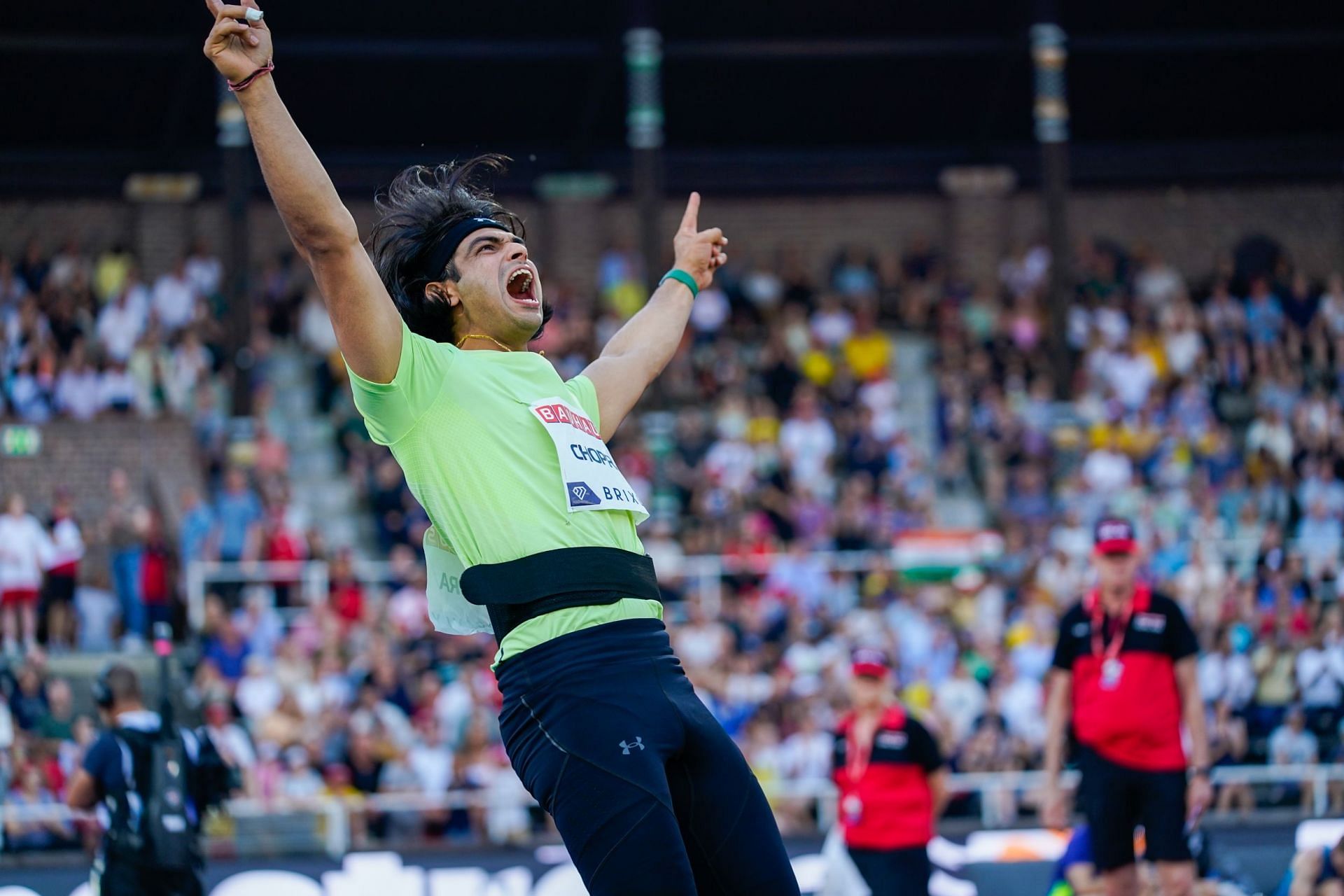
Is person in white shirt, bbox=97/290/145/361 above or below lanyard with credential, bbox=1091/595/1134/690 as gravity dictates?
above

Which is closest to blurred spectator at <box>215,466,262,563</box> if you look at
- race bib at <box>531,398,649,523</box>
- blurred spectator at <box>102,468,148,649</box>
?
blurred spectator at <box>102,468,148,649</box>

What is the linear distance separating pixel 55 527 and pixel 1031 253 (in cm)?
1175

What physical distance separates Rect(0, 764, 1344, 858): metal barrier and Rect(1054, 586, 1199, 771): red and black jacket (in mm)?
3191

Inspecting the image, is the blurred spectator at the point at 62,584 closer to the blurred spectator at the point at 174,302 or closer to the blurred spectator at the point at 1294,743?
the blurred spectator at the point at 174,302

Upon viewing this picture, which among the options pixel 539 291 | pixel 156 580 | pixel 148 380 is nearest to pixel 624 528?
pixel 539 291

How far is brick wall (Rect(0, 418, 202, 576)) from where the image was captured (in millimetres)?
17188

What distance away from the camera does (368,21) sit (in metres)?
19.4

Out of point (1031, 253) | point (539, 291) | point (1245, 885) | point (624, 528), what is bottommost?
point (1245, 885)

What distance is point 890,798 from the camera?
28.7 ft

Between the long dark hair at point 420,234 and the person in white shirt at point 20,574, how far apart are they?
1091 centimetres

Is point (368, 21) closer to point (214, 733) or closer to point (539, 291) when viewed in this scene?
point (214, 733)

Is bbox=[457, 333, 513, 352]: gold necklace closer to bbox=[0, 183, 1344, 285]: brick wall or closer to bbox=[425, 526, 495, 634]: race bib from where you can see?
bbox=[425, 526, 495, 634]: race bib

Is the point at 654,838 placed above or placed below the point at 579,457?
below

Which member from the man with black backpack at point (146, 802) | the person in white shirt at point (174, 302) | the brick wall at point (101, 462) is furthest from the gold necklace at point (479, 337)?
the person in white shirt at point (174, 302)
